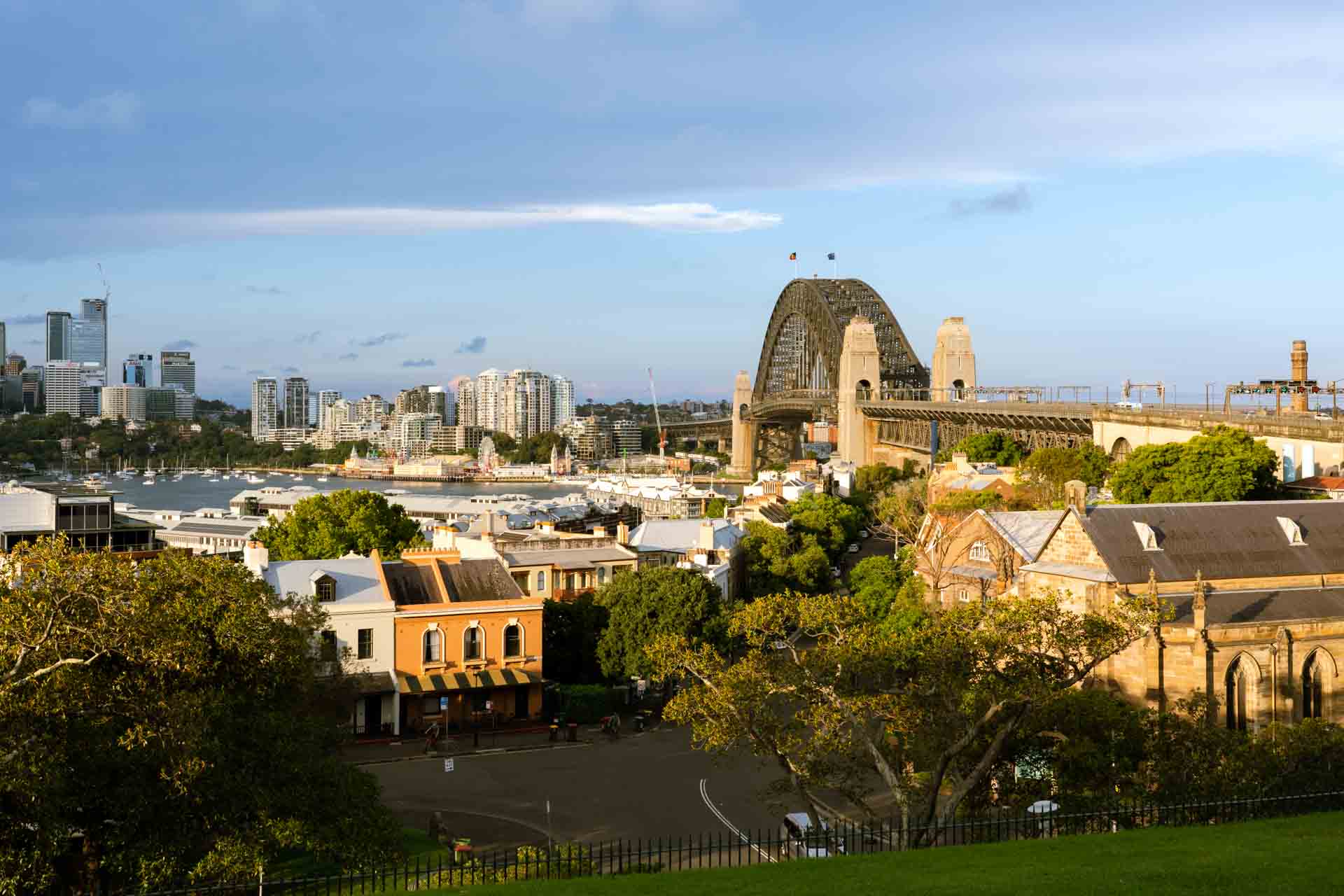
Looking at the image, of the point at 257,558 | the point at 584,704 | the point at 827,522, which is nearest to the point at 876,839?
the point at 584,704

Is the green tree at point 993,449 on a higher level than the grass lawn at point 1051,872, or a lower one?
higher

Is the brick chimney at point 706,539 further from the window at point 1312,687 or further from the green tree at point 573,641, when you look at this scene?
the window at point 1312,687

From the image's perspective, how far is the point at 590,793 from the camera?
1267 inches

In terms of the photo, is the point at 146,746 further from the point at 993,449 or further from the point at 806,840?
the point at 993,449

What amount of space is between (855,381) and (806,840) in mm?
130010

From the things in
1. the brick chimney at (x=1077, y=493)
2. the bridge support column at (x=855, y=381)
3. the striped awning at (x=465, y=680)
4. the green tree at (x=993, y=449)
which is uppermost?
the bridge support column at (x=855, y=381)

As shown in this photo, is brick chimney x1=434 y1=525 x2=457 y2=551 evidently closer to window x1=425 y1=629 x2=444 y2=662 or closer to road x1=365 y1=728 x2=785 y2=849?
window x1=425 y1=629 x2=444 y2=662

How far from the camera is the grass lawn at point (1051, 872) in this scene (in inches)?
593

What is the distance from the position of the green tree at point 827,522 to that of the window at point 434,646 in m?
36.1

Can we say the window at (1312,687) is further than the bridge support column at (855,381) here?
No

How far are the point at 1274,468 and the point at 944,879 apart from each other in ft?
149

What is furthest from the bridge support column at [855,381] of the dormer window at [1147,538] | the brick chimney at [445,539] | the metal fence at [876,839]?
the metal fence at [876,839]

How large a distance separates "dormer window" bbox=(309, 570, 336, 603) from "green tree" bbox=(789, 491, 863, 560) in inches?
1498

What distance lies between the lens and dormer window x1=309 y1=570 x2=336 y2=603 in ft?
134
